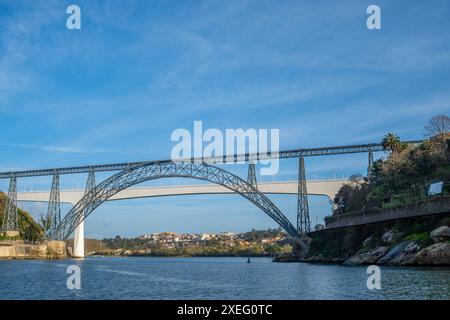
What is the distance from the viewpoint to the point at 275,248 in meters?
174

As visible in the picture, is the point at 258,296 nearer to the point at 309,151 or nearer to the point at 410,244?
the point at 410,244

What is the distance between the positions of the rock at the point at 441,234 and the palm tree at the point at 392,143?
31733 mm

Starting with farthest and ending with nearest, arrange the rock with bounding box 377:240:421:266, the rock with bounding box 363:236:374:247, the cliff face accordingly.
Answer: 1. the rock with bounding box 363:236:374:247
2. the rock with bounding box 377:240:421:266
3. the cliff face

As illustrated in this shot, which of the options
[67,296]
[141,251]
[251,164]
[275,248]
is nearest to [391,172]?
[251,164]

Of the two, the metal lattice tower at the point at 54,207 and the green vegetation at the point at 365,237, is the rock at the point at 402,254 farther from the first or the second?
→ the metal lattice tower at the point at 54,207

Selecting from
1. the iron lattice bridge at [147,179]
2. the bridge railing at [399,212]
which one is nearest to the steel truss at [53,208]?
the iron lattice bridge at [147,179]

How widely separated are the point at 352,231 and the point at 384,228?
7974 mm

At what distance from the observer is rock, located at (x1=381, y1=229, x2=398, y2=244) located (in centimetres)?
4922

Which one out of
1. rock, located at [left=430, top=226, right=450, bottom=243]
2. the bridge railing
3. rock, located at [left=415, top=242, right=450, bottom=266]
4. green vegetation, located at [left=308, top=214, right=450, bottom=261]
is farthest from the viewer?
green vegetation, located at [left=308, top=214, right=450, bottom=261]

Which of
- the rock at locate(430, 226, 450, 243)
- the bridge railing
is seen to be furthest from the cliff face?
the bridge railing

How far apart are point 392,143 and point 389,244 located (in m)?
24.8

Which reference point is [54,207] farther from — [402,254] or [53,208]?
[402,254]

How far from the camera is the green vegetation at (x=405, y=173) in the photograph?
5478 cm

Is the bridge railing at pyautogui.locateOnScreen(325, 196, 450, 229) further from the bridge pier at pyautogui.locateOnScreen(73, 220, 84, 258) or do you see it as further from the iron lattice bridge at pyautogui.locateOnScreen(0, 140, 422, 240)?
the bridge pier at pyautogui.locateOnScreen(73, 220, 84, 258)
